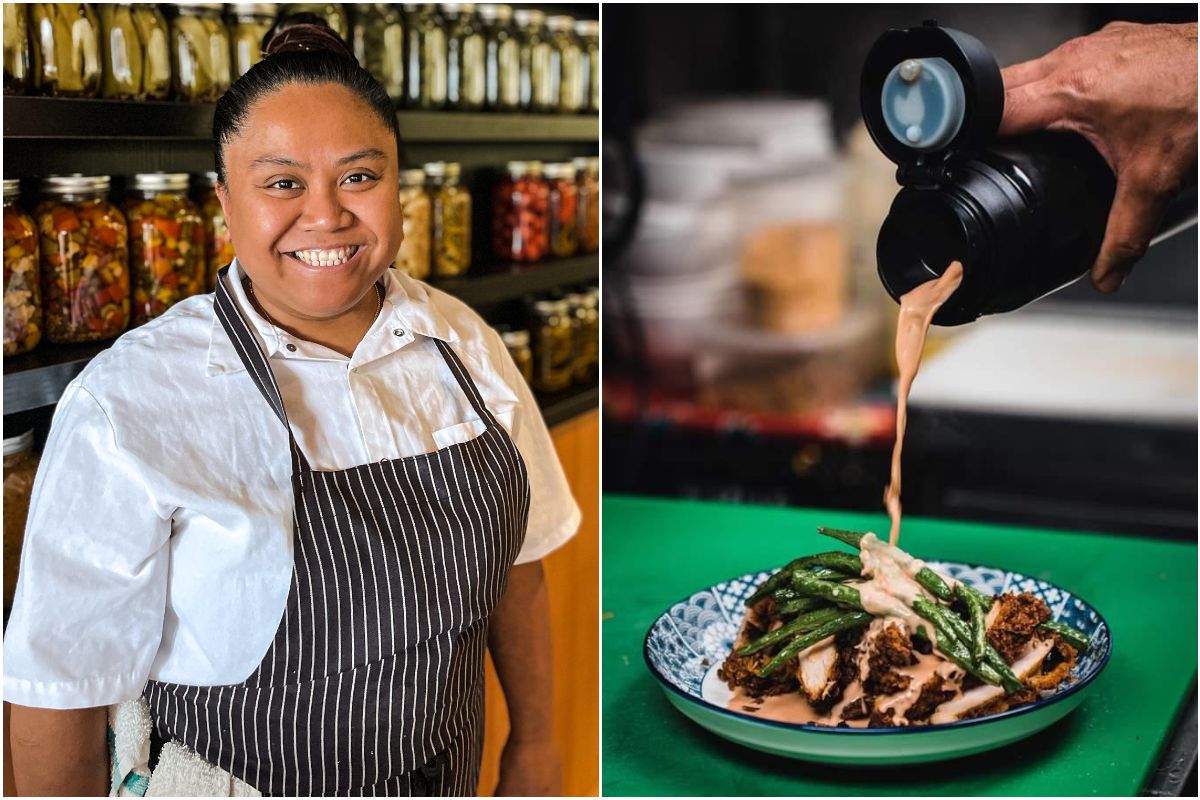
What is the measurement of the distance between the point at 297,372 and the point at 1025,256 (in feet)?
2.42

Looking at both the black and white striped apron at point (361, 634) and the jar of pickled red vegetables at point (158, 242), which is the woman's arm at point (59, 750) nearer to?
the black and white striped apron at point (361, 634)

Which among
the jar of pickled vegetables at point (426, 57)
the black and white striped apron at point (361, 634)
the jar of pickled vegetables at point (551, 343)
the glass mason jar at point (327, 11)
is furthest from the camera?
the jar of pickled vegetables at point (551, 343)

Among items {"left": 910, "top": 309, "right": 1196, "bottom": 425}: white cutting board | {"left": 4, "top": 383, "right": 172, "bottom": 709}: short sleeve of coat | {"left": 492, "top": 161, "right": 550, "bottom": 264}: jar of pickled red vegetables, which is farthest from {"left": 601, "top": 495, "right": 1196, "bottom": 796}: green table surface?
{"left": 492, "top": 161, "right": 550, "bottom": 264}: jar of pickled red vegetables

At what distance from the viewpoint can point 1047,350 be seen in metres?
1.29

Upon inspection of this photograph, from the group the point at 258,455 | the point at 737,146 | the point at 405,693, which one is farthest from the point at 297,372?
the point at 737,146

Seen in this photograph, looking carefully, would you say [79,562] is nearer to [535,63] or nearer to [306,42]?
[306,42]

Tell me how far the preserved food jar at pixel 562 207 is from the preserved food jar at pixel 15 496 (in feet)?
3.62

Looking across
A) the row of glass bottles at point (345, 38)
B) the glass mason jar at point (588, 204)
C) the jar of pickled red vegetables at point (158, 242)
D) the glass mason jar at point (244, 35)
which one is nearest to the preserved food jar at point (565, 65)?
the row of glass bottles at point (345, 38)

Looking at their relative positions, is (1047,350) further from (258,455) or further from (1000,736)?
(258,455)

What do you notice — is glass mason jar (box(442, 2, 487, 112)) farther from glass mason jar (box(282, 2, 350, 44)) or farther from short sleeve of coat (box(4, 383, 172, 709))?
short sleeve of coat (box(4, 383, 172, 709))

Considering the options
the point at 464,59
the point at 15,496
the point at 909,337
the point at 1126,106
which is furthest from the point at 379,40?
the point at 1126,106

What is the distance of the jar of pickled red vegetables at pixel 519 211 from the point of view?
2166mm

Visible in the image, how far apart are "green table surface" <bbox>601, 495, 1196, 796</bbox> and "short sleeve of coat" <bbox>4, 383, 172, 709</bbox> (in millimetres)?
511

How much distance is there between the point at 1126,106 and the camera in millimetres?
1173
